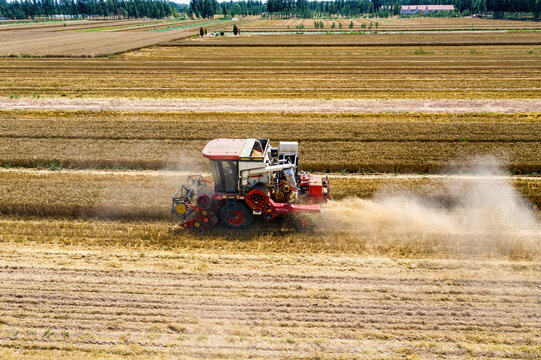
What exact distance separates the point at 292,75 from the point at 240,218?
26003mm

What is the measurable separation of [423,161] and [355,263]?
8.29m

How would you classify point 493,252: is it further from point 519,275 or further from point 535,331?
point 535,331

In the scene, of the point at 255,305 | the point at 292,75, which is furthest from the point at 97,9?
the point at 255,305

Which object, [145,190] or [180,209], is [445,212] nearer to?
[180,209]

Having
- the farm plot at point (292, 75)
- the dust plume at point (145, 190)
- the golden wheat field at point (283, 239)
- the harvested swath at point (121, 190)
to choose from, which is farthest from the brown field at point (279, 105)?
the harvested swath at point (121, 190)

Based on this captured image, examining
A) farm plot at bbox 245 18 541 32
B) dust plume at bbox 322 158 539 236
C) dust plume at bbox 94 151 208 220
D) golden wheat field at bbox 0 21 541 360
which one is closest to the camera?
golden wheat field at bbox 0 21 541 360

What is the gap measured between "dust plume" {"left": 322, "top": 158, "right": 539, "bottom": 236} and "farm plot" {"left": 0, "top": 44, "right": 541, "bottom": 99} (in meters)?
15.1

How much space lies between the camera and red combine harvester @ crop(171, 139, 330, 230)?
454 inches

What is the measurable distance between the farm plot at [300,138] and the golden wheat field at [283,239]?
0.38ft

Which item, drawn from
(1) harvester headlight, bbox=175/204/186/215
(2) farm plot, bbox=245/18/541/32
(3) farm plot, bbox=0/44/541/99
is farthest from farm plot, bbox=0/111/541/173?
(2) farm plot, bbox=245/18/541/32

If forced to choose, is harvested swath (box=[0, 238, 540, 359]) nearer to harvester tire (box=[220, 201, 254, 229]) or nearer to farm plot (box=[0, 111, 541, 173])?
harvester tire (box=[220, 201, 254, 229])

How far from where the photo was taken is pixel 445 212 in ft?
44.2

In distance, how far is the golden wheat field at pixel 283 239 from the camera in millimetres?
8391

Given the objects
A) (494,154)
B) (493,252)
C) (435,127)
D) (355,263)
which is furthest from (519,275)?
(435,127)
